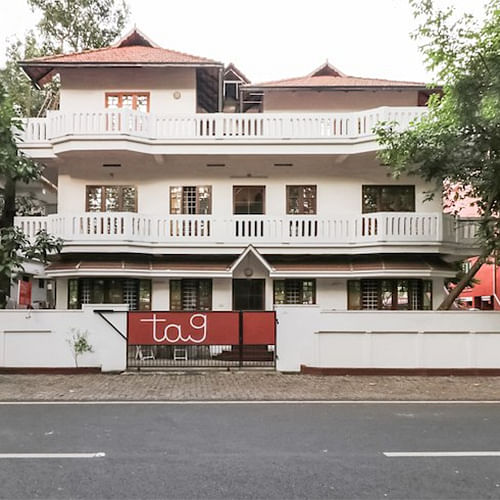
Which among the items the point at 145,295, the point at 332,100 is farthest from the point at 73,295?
the point at 332,100

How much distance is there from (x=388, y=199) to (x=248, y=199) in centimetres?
491

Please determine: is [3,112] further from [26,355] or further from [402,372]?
[402,372]

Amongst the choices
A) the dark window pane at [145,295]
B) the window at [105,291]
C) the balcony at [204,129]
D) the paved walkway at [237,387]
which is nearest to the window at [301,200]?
the balcony at [204,129]

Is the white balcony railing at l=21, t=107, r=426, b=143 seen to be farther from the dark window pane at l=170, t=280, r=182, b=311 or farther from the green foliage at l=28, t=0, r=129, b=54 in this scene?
the green foliage at l=28, t=0, r=129, b=54

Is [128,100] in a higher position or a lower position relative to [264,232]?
higher

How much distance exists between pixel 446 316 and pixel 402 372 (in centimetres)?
179

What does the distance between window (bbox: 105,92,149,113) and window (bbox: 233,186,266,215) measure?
14.4 feet

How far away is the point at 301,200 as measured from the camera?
18.7m

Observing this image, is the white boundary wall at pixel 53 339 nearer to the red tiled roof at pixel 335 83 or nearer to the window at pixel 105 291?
the window at pixel 105 291

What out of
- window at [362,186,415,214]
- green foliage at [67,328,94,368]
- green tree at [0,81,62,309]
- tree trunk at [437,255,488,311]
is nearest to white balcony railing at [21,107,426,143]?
window at [362,186,415,214]
